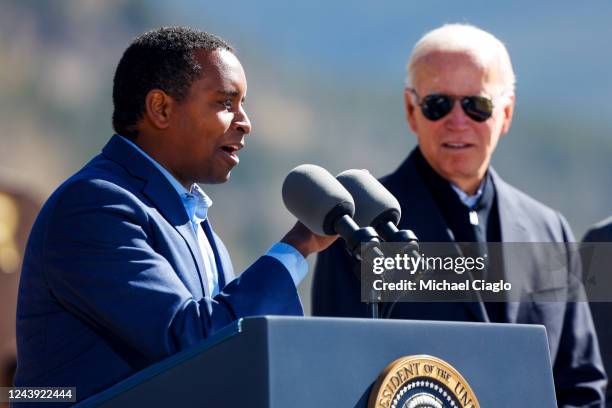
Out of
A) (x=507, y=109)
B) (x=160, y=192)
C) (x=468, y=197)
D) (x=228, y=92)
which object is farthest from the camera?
(x=507, y=109)

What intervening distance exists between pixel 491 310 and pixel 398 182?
25.3 inches

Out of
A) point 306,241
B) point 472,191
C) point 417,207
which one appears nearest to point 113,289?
point 306,241

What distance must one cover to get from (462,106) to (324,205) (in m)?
2.05

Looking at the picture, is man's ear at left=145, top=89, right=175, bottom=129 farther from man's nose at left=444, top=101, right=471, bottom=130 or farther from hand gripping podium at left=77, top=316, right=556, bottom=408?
man's nose at left=444, top=101, right=471, bottom=130

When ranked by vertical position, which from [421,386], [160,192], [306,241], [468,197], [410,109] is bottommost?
[421,386]

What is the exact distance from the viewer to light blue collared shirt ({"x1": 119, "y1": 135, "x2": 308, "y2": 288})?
7.73ft

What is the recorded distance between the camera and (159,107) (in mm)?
2854

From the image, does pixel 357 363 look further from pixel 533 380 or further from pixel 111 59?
pixel 111 59

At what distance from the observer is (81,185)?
8.26ft

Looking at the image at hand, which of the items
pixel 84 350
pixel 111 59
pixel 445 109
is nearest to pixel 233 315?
pixel 84 350

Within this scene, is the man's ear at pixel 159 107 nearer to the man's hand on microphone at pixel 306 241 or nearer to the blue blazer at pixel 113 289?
the blue blazer at pixel 113 289

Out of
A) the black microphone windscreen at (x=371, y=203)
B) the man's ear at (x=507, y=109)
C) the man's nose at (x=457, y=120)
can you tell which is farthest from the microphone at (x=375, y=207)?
the man's ear at (x=507, y=109)

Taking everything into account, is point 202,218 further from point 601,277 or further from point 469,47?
point 601,277

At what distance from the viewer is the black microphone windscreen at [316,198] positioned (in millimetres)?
2225
